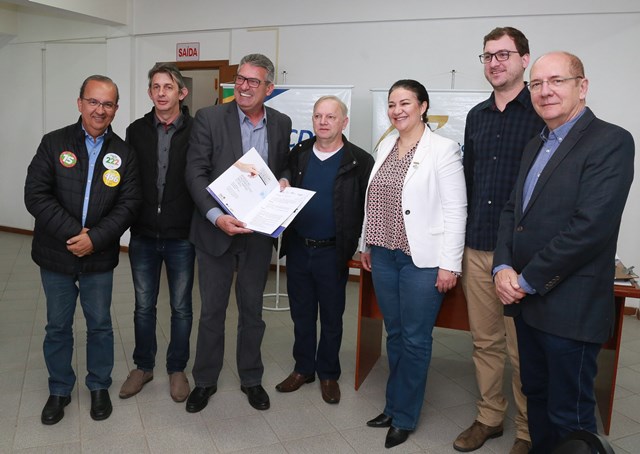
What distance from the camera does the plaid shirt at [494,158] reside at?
90.0 inches

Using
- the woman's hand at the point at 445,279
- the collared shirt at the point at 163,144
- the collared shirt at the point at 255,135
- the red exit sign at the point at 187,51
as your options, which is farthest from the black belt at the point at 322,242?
the red exit sign at the point at 187,51

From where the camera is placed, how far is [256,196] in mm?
2588

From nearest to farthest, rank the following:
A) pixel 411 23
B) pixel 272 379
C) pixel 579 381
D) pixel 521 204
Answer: pixel 579 381 < pixel 521 204 < pixel 272 379 < pixel 411 23

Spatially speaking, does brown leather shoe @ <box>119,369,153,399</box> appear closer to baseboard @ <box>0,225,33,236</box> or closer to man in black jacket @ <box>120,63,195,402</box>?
man in black jacket @ <box>120,63,195,402</box>

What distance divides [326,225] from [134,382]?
54.8 inches

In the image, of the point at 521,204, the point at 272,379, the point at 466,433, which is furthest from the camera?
the point at 272,379

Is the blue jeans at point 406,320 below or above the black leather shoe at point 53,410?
above

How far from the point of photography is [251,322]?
2883 millimetres

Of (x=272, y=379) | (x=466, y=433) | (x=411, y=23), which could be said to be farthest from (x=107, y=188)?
(x=411, y=23)

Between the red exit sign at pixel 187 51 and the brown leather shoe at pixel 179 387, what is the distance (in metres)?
4.39

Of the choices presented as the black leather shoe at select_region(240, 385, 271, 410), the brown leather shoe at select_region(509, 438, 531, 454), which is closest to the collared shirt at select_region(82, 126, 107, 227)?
the black leather shoe at select_region(240, 385, 271, 410)

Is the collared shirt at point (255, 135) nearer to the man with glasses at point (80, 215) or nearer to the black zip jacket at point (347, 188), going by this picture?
the black zip jacket at point (347, 188)

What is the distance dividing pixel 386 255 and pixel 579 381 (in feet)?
3.29

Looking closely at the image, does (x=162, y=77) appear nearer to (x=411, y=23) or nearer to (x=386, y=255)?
(x=386, y=255)
